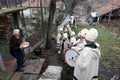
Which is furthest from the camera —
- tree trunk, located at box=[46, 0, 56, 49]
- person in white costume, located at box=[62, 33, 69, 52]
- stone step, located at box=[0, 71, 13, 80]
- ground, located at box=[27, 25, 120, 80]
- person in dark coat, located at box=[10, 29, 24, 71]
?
tree trunk, located at box=[46, 0, 56, 49]

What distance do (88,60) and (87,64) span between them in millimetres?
96

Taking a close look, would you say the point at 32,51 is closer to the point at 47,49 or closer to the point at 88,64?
the point at 47,49

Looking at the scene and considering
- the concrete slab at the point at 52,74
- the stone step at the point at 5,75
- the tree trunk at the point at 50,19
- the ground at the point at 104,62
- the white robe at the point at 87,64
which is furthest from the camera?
the tree trunk at the point at 50,19

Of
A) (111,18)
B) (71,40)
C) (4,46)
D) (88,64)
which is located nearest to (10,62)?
(4,46)

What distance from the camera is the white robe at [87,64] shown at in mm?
4715

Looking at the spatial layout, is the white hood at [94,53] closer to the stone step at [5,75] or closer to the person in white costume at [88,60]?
the person in white costume at [88,60]

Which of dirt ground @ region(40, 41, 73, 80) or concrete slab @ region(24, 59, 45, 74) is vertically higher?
concrete slab @ region(24, 59, 45, 74)

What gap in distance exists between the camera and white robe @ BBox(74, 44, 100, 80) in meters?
4.71

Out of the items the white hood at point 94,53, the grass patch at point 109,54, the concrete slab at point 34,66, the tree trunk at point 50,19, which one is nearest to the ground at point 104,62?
the grass patch at point 109,54

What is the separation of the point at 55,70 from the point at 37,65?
1.68 meters

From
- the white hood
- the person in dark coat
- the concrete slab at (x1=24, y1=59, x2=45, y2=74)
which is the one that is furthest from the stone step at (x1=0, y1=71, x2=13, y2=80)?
the white hood

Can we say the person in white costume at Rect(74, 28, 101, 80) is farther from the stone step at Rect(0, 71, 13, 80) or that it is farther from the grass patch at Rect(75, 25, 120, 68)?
the grass patch at Rect(75, 25, 120, 68)

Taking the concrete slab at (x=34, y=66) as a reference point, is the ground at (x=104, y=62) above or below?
below

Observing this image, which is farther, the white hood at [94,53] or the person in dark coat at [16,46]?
the person in dark coat at [16,46]
